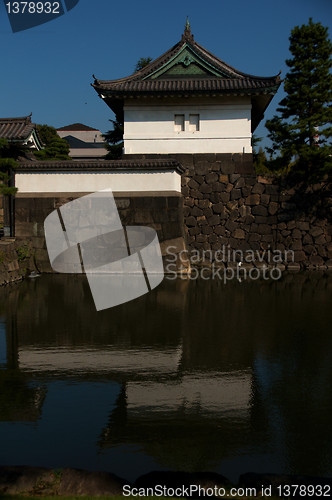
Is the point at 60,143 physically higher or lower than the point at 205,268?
higher

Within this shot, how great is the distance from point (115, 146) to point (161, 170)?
15.2m

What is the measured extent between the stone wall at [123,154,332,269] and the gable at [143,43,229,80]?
3055 mm

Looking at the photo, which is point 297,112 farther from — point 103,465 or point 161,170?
point 103,465

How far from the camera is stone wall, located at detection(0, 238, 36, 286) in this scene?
1269 centimetres

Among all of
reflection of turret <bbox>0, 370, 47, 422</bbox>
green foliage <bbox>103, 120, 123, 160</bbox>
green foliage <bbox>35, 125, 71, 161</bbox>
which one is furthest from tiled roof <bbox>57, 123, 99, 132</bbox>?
reflection of turret <bbox>0, 370, 47, 422</bbox>

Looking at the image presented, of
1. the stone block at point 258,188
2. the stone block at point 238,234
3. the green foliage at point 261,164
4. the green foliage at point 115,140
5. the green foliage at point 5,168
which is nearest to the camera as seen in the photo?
the green foliage at point 5,168

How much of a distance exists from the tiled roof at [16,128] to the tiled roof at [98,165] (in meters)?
0.81

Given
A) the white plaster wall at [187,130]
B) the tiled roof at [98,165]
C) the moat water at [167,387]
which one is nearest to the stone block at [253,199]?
the white plaster wall at [187,130]

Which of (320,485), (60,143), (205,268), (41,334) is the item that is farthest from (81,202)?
(320,485)

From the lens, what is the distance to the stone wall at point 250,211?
17.4 m

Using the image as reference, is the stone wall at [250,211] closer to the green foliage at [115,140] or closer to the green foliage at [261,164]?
the green foliage at [261,164]

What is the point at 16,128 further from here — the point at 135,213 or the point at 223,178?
the point at 223,178

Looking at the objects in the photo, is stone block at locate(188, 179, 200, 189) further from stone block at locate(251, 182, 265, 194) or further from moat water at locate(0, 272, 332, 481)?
moat water at locate(0, 272, 332, 481)

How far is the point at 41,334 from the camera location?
7.95 metres
